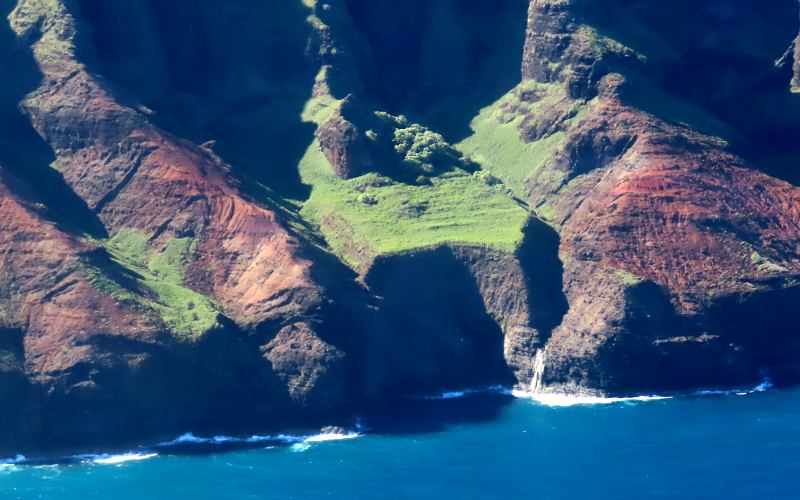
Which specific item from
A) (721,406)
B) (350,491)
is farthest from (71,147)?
(721,406)

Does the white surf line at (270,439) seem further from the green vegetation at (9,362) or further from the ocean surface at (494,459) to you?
the green vegetation at (9,362)

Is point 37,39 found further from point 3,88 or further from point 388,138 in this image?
point 388,138

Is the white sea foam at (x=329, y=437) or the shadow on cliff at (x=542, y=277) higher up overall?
the shadow on cliff at (x=542, y=277)

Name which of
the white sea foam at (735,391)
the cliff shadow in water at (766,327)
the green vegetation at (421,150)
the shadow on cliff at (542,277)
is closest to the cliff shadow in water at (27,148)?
the green vegetation at (421,150)

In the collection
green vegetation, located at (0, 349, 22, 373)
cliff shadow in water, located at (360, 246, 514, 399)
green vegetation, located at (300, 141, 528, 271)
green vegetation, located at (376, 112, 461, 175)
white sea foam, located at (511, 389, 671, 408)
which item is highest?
green vegetation, located at (376, 112, 461, 175)

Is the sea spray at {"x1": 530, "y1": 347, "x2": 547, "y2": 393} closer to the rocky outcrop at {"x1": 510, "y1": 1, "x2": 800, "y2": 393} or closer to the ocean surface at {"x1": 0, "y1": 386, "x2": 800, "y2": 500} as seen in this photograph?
the rocky outcrop at {"x1": 510, "y1": 1, "x2": 800, "y2": 393}

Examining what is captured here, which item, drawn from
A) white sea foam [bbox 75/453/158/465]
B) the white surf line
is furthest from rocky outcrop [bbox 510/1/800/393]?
white sea foam [bbox 75/453/158/465]
